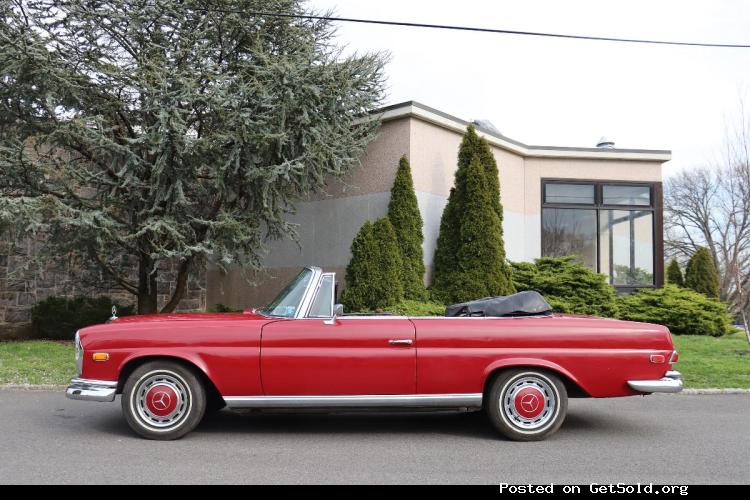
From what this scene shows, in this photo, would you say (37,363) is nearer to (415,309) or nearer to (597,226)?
(415,309)

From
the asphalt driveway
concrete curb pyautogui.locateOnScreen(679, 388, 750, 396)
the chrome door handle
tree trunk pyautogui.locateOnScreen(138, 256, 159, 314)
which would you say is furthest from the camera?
tree trunk pyautogui.locateOnScreen(138, 256, 159, 314)

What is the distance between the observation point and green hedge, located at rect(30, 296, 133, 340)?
14766mm

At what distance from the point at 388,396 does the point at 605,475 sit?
74.0 inches

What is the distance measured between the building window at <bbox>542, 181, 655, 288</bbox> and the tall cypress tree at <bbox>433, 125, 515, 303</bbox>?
12.6 feet

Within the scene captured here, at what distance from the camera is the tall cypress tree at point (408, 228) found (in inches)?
517

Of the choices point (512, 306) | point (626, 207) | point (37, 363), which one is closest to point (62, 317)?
point (37, 363)

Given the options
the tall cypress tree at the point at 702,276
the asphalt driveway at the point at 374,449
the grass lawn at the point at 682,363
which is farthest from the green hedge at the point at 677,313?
the asphalt driveway at the point at 374,449

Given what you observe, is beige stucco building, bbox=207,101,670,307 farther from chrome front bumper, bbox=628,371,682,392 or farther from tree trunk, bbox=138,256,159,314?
chrome front bumper, bbox=628,371,682,392

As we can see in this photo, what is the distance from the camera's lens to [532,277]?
14.7 metres

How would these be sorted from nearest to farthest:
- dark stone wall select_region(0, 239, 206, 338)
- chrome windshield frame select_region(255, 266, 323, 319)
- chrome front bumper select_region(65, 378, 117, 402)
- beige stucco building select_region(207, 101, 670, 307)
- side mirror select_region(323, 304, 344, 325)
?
chrome front bumper select_region(65, 378, 117, 402), side mirror select_region(323, 304, 344, 325), chrome windshield frame select_region(255, 266, 323, 319), dark stone wall select_region(0, 239, 206, 338), beige stucco building select_region(207, 101, 670, 307)

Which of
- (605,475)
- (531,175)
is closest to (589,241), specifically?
(531,175)

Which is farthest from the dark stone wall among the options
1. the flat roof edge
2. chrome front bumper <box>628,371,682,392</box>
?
chrome front bumper <box>628,371,682,392</box>

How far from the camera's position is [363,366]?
5723mm

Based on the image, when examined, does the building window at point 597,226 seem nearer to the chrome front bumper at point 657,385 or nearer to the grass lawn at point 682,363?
the grass lawn at point 682,363
